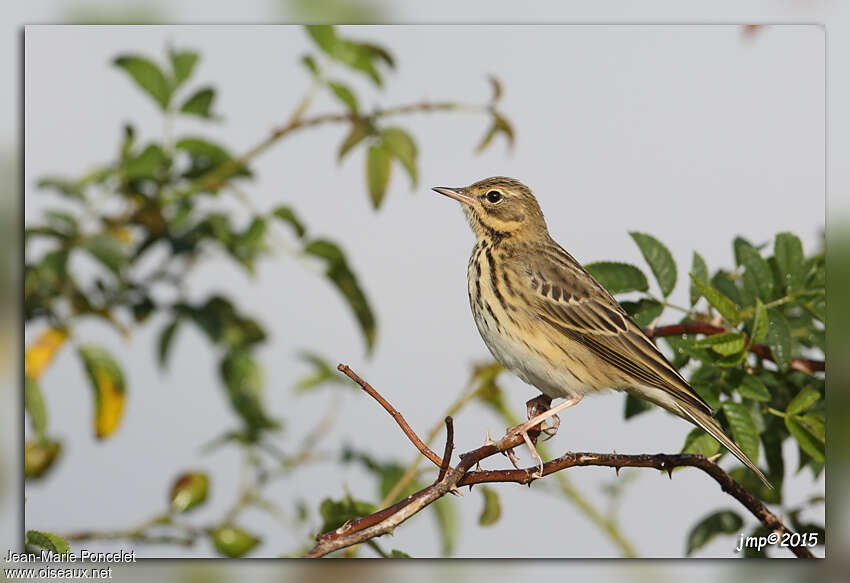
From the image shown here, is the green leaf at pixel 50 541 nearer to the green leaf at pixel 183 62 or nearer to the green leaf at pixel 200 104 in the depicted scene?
the green leaf at pixel 200 104

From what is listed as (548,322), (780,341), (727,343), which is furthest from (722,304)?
(548,322)

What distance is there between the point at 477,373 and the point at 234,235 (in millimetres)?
938

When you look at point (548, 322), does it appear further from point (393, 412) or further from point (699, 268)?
point (393, 412)

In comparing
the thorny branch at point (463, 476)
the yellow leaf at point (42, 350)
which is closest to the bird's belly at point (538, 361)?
the thorny branch at point (463, 476)

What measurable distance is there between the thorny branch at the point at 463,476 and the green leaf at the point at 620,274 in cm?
70

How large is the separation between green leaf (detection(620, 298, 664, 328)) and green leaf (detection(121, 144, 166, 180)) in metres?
1.58

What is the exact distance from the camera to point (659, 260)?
2555 millimetres

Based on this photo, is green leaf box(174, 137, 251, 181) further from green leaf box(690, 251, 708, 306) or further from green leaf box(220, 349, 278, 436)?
green leaf box(690, 251, 708, 306)

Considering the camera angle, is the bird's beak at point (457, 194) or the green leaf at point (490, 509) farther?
the bird's beak at point (457, 194)

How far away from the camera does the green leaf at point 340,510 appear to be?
216cm

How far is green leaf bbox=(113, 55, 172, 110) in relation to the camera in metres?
2.92

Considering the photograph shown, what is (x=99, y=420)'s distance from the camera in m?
2.79

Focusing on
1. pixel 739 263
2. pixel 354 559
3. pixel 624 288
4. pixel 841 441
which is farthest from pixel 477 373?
pixel 841 441

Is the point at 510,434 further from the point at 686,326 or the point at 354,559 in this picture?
the point at 354,559
